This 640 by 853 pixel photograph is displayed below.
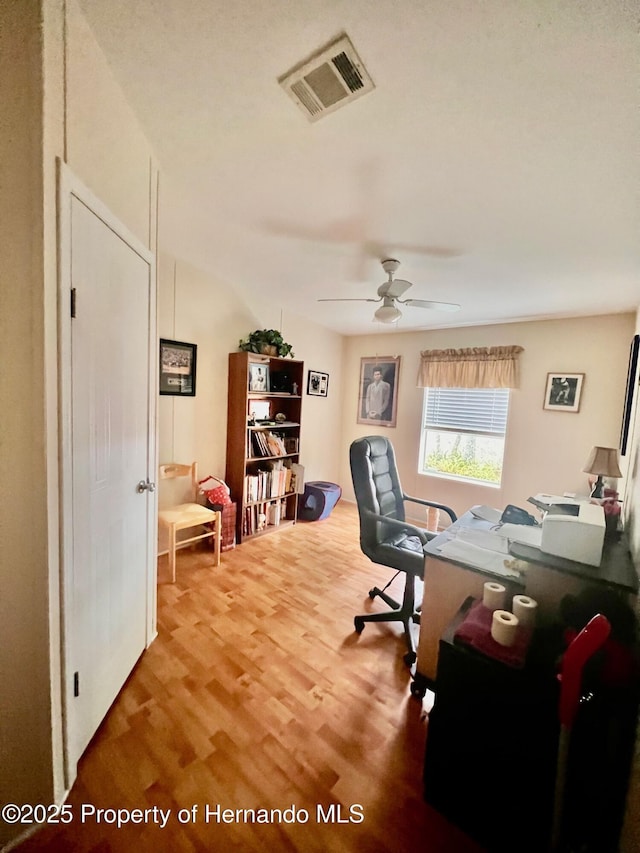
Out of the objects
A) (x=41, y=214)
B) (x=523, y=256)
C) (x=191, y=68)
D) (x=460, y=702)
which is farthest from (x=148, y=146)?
(x=460, y=702)

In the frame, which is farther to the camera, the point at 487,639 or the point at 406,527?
the point at 406,527

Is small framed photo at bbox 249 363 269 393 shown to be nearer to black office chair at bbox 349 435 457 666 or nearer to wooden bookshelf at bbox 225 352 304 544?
wooden bookshelf at bbox 225 352 304 544

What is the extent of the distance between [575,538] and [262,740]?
147 centimetres

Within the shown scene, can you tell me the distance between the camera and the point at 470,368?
11.9 ft

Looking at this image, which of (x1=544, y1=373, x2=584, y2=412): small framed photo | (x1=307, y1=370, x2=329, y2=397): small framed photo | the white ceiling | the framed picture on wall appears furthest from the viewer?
the framed picture on wall

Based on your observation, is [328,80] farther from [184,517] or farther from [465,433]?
[465,433]

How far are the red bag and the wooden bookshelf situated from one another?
0.20 meters

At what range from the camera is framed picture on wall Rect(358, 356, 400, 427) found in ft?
14.2

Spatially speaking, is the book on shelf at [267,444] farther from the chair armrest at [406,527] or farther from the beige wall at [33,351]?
the beige wall at [33,351]

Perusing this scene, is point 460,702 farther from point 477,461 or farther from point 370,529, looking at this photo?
point 477,461

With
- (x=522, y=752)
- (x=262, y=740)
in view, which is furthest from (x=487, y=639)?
(x=262, y=740)

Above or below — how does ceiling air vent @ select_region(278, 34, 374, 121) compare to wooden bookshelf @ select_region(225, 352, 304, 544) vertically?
above

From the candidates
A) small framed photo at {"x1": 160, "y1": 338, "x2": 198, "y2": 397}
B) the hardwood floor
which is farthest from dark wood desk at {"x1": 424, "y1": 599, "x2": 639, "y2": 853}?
small framed photo at {"x1": 160, "y1": 338, "x2": 198, "y2": 397}

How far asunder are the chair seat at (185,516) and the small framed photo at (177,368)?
3.15ft
